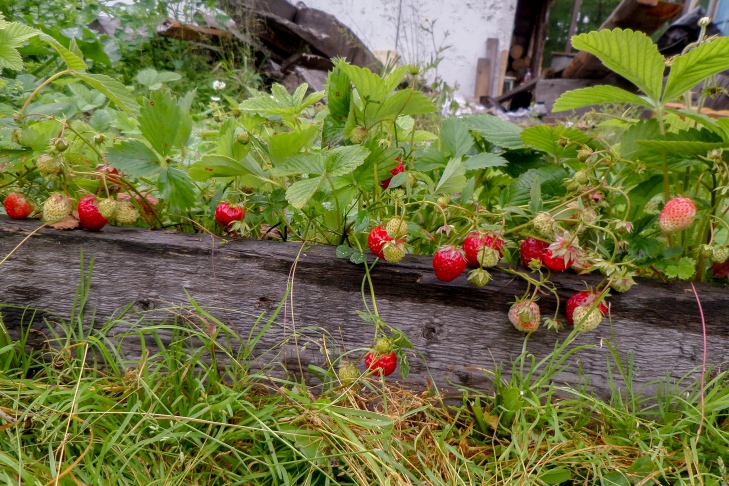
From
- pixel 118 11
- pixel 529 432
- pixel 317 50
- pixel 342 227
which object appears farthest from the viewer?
pixel 317 50

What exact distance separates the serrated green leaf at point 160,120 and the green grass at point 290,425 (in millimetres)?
368

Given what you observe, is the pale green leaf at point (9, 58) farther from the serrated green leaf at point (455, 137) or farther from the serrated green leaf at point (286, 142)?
the serrated green leaf at point (455, 137)

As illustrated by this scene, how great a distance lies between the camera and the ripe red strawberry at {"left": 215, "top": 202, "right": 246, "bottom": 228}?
1162 millimetres

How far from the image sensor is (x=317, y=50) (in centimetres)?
534

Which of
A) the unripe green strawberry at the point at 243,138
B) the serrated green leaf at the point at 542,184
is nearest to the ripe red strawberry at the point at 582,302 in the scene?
the serrated green leaf at the point at 542,184

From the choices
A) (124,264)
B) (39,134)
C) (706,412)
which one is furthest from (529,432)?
(39,134)

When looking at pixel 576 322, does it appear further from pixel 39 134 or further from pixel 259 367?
pixel 39 134

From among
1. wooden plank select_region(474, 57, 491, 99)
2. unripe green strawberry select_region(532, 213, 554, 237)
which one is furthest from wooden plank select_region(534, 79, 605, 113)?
unripe green strawberry select_region(532, 213, 554, 237)

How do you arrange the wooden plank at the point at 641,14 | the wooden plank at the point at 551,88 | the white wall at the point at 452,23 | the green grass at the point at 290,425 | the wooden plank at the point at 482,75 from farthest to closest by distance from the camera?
the wooden plank at the point at 482,75, the white wall at the point at 452,23, the wooden plank at the point at 551,88, the wooden plank at the point at 641,14, the green grass at the point at 290,425

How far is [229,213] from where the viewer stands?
1.16 metres

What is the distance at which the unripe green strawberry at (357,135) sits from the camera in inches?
45.1

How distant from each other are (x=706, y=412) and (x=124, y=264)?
4.09ft

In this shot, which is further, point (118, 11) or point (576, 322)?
point (118, 11)

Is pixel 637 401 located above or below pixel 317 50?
below
